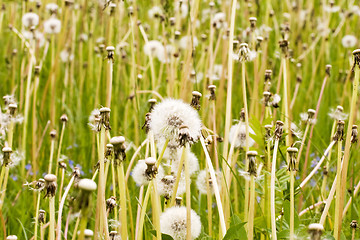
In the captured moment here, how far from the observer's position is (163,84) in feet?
9.46

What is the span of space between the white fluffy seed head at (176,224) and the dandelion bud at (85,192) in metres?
0.51

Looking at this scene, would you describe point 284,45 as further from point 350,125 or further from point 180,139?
point 180,139

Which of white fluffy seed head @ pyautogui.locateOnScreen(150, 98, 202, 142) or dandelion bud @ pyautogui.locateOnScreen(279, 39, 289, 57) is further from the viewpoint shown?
dandelion bud @ pyautogui.locateOnScreen(279, 39, 289, 57)

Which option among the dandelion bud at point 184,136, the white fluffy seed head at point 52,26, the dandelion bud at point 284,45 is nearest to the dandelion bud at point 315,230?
the dandelion bud at point 184,136

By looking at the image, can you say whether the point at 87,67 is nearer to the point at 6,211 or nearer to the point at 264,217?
the point at 6,211

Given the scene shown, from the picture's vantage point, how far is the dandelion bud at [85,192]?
26.0 inches

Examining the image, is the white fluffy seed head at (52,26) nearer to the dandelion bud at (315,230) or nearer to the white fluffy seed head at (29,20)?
the white fluffy seed head at (29,20)

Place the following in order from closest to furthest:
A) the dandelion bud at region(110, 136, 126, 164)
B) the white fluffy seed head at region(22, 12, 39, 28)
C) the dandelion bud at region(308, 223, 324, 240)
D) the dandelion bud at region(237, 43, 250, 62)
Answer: the dandelion bud at region(308, 223, 324, 240), the dandelion bud at region(110, 136, 126, 164), the dandelion bud at region(237, 43, 250, 62), the white fluffy seed head at region(22, 12, 39, 28)

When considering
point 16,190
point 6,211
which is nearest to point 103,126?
point 6,211

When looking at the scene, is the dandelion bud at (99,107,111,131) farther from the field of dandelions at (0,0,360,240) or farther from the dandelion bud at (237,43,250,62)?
the dandelion bud at (237,43,250,62)

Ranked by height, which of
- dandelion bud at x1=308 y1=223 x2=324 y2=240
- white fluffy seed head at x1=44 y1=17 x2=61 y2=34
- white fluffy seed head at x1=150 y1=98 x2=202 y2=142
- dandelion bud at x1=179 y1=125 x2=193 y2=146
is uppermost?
white fluffy seed head at x1=44 y1=17 x2=61 y2=34

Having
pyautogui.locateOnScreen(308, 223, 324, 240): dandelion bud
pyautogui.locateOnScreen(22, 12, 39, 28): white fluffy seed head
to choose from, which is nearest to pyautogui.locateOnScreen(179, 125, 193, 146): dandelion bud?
pyautogui.locateOnScreen(308, 223, 324, 240): dandelion bud

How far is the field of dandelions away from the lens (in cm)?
107

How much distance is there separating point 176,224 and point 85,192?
0.54 meters
